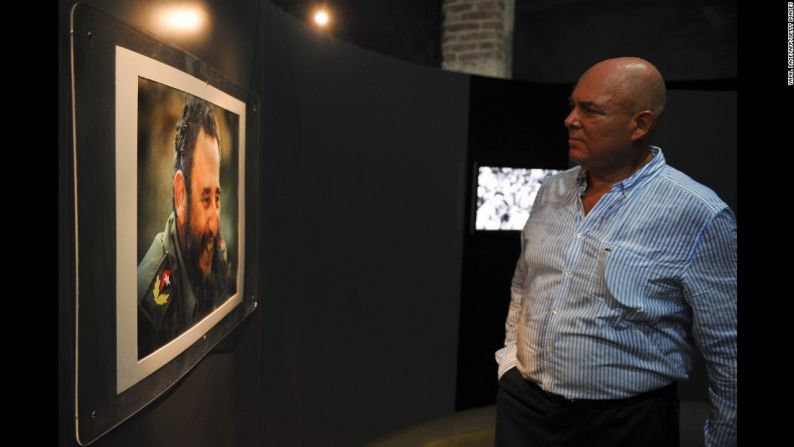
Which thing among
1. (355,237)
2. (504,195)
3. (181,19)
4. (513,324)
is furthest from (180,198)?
(504,195)

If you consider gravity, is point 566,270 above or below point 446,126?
below

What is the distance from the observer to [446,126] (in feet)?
12.6

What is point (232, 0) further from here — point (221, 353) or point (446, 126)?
point (446, 126)

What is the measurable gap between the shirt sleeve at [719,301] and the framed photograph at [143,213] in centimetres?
119

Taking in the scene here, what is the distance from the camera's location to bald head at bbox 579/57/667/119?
166 centimetres

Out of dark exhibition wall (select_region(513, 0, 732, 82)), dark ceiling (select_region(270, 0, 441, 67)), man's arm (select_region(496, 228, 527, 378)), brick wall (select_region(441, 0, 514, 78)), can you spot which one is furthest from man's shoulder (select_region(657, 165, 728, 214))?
brick wall (select_region(441, 0, 514, 78))

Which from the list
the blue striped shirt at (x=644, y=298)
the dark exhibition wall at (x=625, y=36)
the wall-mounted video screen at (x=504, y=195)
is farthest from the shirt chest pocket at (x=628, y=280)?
the dark exhibition wall at (x=625, y=36)

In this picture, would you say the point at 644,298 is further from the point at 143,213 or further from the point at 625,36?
the point at 625,36

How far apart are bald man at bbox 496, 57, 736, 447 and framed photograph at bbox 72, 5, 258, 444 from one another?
2.87 ft

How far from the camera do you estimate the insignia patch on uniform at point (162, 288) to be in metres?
1.30

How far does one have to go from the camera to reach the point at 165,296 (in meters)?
1.35

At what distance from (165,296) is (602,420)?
1.07m

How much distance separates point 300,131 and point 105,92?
144 cm
